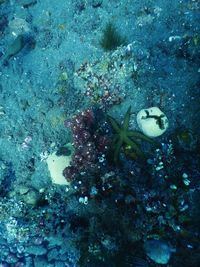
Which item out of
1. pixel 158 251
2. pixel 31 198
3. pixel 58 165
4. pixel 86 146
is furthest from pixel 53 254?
pixel 86 146

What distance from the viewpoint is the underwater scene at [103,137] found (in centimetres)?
630

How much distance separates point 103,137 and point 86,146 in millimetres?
405

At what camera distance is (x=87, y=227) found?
267 inches

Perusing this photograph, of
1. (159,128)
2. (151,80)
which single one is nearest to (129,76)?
(151,80)

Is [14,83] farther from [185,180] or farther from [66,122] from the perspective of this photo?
[185,180]

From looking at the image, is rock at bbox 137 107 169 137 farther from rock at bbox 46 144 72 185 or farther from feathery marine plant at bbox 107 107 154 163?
rock at bbox 46 144 72 185

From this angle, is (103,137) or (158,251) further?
(103,137)

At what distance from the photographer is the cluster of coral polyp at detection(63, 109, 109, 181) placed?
6.71m

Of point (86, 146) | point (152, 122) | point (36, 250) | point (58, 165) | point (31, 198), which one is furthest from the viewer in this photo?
point (31, 198)

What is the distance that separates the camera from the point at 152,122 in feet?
21.4

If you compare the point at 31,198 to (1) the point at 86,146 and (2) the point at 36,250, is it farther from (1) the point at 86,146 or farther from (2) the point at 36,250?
(1) the point at 86,146

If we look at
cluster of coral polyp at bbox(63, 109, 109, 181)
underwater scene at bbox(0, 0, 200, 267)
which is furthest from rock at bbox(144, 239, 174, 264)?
cluster of coral polyp at bbox(63, 109, 109, 181)

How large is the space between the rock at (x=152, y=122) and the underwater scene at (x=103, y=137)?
0.02m

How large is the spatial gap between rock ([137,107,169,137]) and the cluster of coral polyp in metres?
0.83
